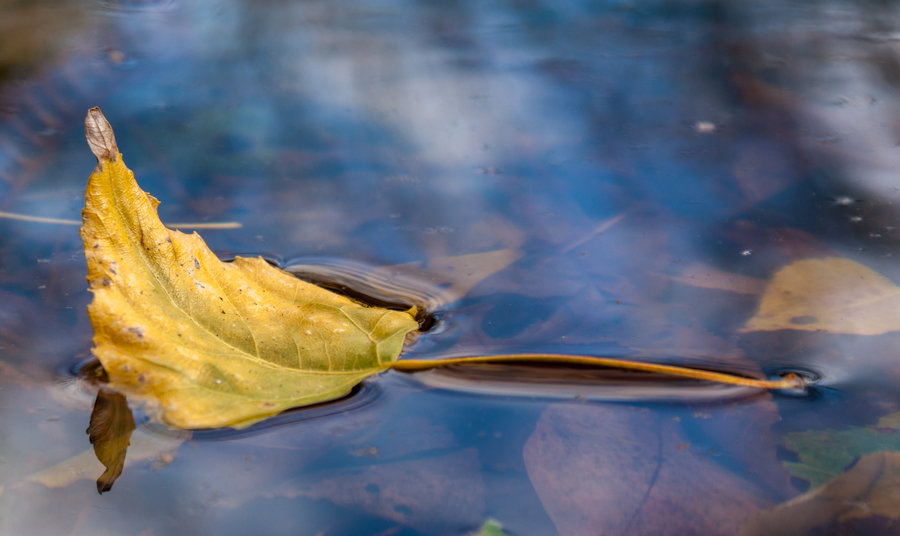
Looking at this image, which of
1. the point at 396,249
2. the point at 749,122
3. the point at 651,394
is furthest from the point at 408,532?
the point at 749,122

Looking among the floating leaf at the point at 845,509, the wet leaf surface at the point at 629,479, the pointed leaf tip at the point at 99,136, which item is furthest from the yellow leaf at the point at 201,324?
the floating leaf at the point at 845,509

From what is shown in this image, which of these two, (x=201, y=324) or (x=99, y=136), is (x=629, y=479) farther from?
(x=99, y=136)

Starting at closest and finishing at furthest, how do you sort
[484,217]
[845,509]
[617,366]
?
[845,509]
[617,366]
[484,217]

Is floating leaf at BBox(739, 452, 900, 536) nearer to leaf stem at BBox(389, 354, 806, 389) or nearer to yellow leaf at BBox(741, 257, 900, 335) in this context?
leaf stem at BBox(389, 354, 806, 389)

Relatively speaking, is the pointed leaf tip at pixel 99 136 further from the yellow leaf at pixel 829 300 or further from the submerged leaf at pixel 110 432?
the yellow leaf at pixel 829 300

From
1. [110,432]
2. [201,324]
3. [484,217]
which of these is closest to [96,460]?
[110,432]

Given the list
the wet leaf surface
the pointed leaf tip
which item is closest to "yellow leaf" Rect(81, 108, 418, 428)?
the pointed leaf tip

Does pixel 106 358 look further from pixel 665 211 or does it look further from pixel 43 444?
pixel 665 211
